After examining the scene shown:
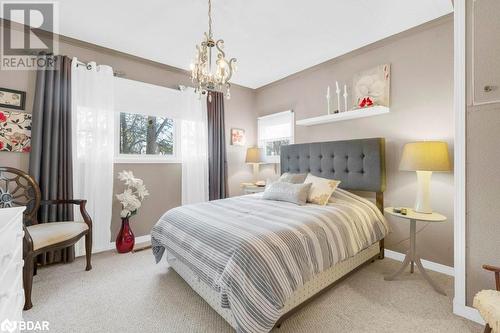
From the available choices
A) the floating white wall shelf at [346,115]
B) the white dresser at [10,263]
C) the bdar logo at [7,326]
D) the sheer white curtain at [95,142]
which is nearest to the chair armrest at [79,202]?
the sheer white curtain at [95,142]

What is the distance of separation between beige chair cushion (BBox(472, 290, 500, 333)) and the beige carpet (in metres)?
0.46

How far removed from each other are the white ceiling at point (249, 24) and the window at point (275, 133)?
3.65 feet

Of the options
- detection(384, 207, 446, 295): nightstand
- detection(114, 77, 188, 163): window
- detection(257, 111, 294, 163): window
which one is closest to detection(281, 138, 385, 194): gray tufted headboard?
detection(257, 111, 294, 163): window

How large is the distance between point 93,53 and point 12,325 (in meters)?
3.09

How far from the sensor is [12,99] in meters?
2.49

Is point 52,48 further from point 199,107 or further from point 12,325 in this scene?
point 12,325

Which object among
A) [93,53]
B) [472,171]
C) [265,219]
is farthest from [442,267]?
[93,53]

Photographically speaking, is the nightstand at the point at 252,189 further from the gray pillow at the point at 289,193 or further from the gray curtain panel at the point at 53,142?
the gray curtain panel at the point at 53,142

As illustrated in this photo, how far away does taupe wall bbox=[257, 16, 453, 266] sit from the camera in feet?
7.80

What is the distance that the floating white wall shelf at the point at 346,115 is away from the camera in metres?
2.77

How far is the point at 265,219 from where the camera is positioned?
1.99 m

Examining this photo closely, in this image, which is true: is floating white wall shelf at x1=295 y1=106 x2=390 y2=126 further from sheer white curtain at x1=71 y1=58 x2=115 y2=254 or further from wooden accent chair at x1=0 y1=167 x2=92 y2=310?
wooden accent chair at x1=0 y1=167 x2=92 y2=310

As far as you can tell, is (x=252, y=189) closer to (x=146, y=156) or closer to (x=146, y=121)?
Result: (x=146, y=156)

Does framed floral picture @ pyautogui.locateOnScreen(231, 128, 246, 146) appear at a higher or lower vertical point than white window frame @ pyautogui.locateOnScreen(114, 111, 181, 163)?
higher
